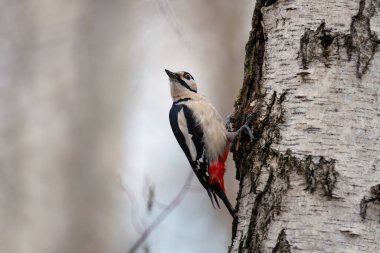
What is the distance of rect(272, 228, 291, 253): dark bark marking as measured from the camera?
7.35 feet

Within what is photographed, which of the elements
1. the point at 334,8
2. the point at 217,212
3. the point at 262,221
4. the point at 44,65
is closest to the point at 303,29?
the point at 334,8

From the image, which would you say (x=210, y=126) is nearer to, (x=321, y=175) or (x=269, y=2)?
(x=269, y=2)

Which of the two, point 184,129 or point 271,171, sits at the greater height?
point 184,129

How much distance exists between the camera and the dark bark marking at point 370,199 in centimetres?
221

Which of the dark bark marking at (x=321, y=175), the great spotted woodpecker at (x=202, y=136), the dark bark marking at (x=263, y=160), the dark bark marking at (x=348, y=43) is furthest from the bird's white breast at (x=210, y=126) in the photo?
the dark bark marking at (x=321, y=175)

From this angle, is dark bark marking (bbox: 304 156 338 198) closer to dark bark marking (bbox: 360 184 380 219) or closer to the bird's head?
dark bark marking (bbox: 360 184 380 219)

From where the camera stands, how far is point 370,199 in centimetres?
222

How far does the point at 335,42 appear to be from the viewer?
8.23 feet

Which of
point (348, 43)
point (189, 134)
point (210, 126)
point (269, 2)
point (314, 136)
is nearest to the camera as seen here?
point (314, 136)

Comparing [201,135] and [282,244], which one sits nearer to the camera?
[282,244]

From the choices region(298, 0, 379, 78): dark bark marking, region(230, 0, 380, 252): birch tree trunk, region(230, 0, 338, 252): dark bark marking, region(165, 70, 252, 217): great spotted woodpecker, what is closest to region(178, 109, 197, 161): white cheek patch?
region(165, 70, 252, 217): great spotted woodpecker

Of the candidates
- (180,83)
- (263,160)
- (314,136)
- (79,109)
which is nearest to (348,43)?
(314,136)

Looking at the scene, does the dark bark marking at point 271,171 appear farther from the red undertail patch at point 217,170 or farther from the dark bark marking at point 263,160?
the red undertail patch at point 217,170

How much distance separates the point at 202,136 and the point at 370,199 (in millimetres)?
1693
